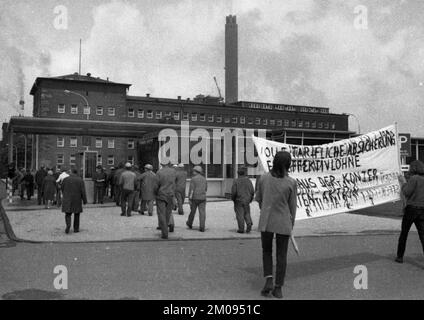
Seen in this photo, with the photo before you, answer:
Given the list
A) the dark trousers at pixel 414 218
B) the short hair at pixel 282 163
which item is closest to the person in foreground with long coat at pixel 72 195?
the short hair at pixel 282 163

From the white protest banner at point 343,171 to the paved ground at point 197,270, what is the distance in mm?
1086

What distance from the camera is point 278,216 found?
6250 mm

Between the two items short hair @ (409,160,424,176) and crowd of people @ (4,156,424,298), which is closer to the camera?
crowd of people @ (4,156,424,298)

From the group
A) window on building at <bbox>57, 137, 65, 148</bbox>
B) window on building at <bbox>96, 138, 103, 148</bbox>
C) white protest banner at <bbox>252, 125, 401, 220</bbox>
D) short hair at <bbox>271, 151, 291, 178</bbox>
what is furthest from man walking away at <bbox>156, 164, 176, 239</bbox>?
window on building at <bbox>96, 138, 103, 148</bbox>

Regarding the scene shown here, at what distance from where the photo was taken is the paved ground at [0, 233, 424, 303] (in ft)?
20.5

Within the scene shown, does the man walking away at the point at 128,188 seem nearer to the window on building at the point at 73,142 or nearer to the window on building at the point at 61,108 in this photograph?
the window on building at the point at 73,142

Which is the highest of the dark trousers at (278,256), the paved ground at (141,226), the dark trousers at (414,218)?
the dark trousers at (414,218)

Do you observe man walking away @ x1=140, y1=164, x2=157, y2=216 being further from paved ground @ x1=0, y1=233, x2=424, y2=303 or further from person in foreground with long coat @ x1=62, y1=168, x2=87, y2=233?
paved ground @ x1=0, y1=233, x2=424, y2=303

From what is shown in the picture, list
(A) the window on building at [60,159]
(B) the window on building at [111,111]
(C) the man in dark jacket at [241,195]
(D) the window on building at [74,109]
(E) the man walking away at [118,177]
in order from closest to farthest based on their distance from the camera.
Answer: (C) the man in dark jacket at [241,195] < (E) the man walking away at [118,177] < (A) the window on building at [60,159] < (D) the window on building at [74,109] < (B) the window on building at [111,111]

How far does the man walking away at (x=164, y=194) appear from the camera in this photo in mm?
11594

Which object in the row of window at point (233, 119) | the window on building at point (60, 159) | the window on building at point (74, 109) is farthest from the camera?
the row of window at point (233, 119)

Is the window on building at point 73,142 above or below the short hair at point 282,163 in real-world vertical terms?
above

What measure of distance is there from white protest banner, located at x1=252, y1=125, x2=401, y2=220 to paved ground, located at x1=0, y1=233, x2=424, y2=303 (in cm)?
109
